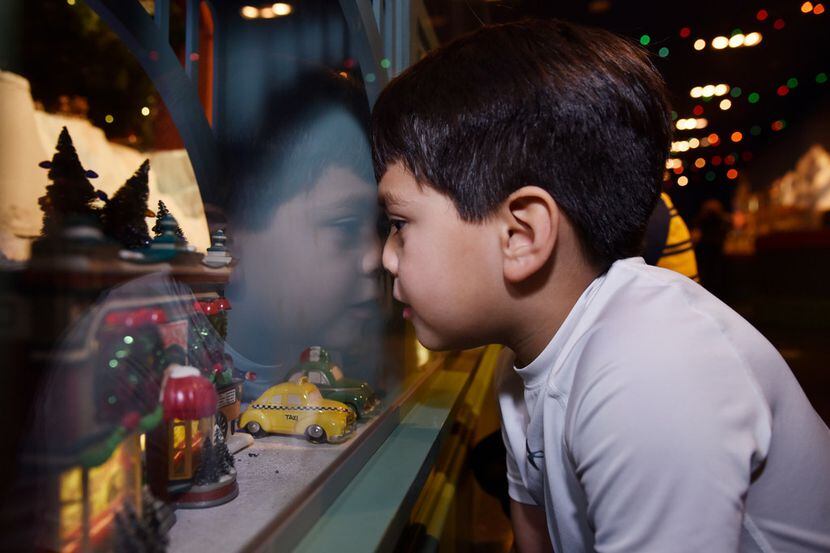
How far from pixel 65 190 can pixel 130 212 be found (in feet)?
0.25

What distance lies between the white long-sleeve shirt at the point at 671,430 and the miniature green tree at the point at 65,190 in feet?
1.51

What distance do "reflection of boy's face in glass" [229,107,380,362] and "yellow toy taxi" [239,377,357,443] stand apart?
0.06 m

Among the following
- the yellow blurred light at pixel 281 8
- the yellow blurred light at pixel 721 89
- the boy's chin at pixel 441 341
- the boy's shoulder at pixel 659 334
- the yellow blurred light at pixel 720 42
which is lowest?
the boy's chin at pixel 441 341

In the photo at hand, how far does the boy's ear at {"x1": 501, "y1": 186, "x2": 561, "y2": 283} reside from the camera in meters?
0.69

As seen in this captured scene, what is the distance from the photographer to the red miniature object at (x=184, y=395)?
52cm

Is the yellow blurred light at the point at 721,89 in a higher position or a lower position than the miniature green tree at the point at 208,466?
higher

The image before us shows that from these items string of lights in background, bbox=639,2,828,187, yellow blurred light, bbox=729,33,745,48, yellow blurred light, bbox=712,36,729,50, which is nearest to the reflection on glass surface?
string of lights in background, bbox=639,2,828,187

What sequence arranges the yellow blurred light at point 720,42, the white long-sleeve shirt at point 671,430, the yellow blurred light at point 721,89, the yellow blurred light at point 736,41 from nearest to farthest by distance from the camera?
the white long-sleeve shirt at point 671,430 < the yellow blurred light at point 720,42 < the yellow blurred light at point 736,41 < the yellow blurred light at point 721,89

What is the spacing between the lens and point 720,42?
131cm

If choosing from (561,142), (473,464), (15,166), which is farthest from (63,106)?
(473,464)

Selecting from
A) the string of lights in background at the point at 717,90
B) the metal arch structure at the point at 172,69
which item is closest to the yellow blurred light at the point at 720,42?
the string of lights in background at the point at 717,90

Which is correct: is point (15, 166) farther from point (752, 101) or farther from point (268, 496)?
point (752, 101)

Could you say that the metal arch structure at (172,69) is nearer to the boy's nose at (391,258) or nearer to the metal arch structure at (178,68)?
the metal arch structure at (178,68)

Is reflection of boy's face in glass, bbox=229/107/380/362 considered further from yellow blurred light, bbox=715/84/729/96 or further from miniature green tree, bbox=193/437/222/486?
yellow blurred light, bbox=715/84/729/96
